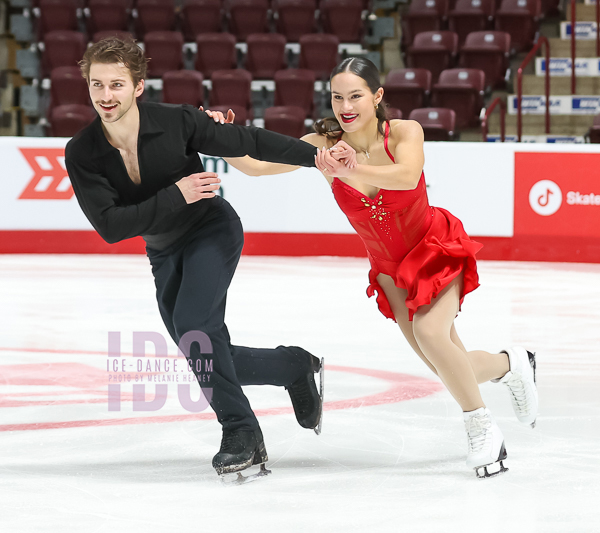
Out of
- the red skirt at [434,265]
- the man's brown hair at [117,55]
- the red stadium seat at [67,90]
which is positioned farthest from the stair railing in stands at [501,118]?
the man's brown hair at [117,55]

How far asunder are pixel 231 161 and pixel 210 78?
7.91 metres

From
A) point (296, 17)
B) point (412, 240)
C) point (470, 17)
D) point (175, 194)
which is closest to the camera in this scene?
point (175, 194)

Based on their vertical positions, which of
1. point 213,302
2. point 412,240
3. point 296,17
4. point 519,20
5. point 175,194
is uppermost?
point 296,17

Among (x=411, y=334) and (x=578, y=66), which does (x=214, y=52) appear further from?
(x=411, y=334)

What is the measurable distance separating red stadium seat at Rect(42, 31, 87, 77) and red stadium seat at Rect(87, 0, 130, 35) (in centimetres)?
45

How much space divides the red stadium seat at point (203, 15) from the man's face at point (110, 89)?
9.30 metres

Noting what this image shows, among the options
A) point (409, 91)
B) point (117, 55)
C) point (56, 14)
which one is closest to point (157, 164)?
point (117, 55)

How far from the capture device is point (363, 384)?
3.82 metres

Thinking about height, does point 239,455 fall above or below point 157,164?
below

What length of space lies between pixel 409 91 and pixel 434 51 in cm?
101

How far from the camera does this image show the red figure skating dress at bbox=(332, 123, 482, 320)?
110 inches

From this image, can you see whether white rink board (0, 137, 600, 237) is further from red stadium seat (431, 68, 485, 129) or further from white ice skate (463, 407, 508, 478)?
white ice skate (463, 407, 508, 478)

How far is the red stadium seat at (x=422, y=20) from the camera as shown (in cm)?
1127

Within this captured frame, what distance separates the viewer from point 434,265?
9.32 ft
